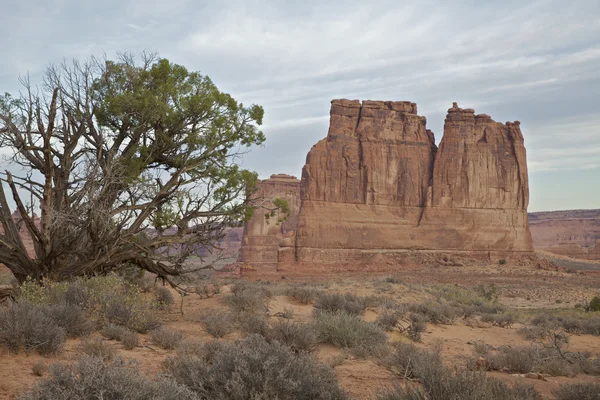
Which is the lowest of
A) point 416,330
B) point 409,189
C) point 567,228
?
point 416,330

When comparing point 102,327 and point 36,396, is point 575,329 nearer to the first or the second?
point 102,327

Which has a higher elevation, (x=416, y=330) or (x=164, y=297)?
(x=164, y=297)

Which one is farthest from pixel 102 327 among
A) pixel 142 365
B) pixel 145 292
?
pixel 145 292

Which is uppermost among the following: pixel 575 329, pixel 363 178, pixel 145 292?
pixel 363 178

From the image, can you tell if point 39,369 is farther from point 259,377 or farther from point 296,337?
point 296,337

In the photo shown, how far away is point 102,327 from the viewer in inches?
350

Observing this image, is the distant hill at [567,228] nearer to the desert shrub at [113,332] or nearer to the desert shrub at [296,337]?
the desert shrub at [296,337]

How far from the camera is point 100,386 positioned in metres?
3.76

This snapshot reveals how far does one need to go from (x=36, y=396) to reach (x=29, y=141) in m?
8.80

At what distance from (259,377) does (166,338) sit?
12.5ft

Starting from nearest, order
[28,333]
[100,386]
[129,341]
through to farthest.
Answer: [100,386] < [28,333] < [129,341]

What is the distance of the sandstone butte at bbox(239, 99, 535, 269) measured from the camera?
6362 centimetres

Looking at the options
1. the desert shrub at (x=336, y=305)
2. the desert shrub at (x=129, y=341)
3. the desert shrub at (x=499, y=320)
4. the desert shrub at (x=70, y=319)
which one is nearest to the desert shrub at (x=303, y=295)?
the desert shrub at (x=336, y=305)

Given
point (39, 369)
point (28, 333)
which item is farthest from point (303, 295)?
point (39, 369)
